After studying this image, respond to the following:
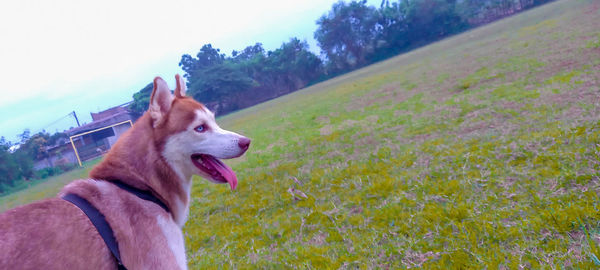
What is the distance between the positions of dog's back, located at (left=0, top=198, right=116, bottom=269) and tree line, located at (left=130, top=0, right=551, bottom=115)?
4732 centimetres

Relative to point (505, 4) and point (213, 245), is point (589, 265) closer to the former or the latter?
point (213, 245)

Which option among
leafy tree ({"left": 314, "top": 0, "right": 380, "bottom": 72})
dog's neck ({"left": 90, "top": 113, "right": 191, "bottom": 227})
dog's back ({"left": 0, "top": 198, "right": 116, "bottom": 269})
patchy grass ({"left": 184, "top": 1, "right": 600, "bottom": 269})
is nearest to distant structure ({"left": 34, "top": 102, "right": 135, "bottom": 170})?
patchy grass ({"left": 184, "top": 1, "right": 600, "bottom": 269})

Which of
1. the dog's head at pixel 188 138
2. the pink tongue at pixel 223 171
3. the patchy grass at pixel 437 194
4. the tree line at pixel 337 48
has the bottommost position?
the patchy grass at pixel 437 194

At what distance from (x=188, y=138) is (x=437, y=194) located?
2857 millimetres

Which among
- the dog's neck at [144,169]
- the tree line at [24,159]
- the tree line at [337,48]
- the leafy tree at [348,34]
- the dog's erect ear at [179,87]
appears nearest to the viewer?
the dog's neck at [144,169]

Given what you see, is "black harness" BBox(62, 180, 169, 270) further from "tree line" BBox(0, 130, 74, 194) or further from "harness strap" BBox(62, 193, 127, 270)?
"tree line" BBox(0, 130, 74, 194)

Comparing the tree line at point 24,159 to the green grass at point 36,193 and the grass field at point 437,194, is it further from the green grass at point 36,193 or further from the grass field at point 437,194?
the grass field at point 437,194

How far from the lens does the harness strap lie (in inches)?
73.7

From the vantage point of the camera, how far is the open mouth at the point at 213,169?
8.66 feet

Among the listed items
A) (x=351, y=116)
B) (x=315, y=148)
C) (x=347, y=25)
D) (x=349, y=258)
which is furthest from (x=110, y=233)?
(x=347, y=25)

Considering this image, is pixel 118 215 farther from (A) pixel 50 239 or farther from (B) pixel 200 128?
(B) pixel 200 128

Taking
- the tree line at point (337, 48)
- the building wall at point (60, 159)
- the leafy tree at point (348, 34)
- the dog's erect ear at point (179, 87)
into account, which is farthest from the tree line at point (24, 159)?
the leafy tree at point (348, 34)

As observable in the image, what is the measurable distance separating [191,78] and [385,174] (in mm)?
49964

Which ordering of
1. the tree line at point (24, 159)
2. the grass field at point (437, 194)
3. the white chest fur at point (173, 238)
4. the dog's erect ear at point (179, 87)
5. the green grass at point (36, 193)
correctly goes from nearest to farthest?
the white chest fur at point (173, 238)
the grass field at point (437, 194)
the dog's erect ear at point (179, 87)
the green grass at point (36, 193)
the tree line at point (24, 159)
